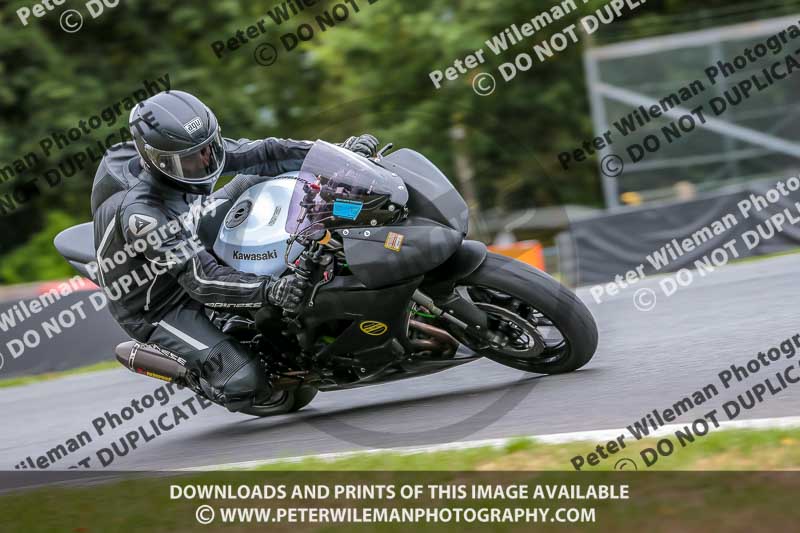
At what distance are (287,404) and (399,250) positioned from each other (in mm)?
1837

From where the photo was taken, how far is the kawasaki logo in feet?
17.0

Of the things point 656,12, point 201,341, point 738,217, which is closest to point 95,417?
point 201,341

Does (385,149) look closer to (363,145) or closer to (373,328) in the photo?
(363,145)

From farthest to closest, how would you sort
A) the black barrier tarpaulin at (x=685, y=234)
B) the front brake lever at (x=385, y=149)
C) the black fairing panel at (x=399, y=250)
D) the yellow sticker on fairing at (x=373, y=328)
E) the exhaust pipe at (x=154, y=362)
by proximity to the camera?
the black barrier tarpaulin at (x=685, y=234)
the exhaust pipe at (x=154, y=362)
the front brake lever at (x=385, y=149)
the yellow sticker on fairing at (x=373, y=328)
the black fairing panel at (x=399, y=250)

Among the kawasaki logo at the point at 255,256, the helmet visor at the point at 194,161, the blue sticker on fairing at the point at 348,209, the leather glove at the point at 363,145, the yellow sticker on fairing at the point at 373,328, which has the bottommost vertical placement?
the yellow sticker on fairing at the point at 373,328

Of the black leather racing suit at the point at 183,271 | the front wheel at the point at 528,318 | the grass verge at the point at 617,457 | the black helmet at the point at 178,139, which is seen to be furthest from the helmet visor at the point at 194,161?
the grass verge at the point at 617,457

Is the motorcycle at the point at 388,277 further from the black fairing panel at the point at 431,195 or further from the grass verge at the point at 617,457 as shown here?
the grass verge at the point at 617,457

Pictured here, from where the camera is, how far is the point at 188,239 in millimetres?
5227

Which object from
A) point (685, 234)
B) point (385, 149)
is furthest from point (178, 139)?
point (685, 234)

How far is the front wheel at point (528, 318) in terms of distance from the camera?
4855 millimetres

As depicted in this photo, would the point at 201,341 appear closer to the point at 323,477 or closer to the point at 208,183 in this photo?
the point at 208,183

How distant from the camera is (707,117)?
14.1 meters

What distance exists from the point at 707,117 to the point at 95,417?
10273 mm

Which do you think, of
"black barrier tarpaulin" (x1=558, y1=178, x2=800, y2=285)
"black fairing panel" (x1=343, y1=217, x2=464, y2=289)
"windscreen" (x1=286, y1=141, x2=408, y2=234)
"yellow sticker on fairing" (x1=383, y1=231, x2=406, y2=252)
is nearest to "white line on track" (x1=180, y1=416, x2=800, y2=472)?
"black fairing panel" (x1=343, y1=217, x2=464, y2=289)
